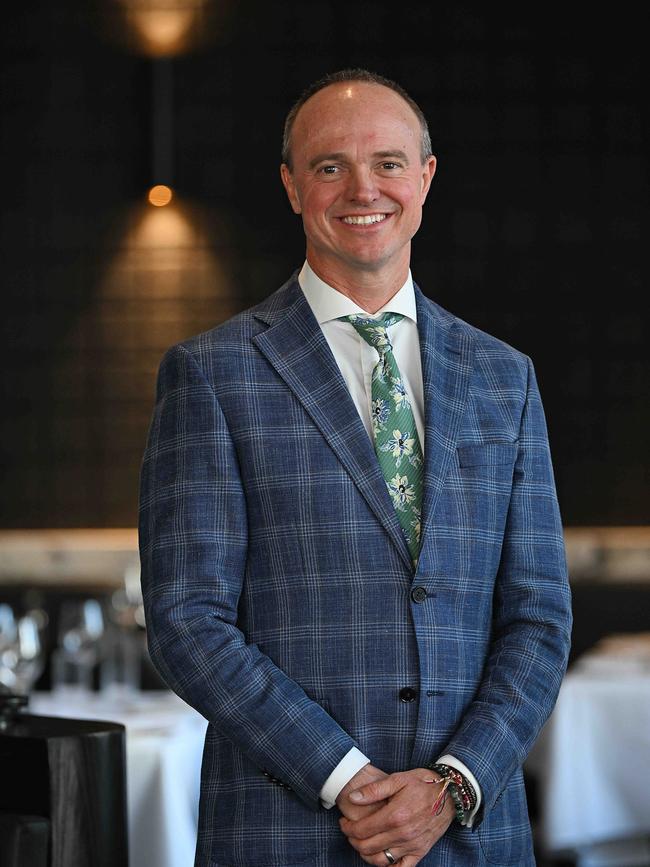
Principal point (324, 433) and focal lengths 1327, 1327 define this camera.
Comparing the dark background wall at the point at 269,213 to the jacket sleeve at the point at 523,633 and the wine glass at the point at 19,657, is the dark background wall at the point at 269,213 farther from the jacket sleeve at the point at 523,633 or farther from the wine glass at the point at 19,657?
the jacket sleeve at the point at 523,633

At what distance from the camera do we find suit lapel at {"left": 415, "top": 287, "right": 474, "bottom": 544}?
164 cm

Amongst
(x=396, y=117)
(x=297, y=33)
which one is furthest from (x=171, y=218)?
(x=396, y=117)

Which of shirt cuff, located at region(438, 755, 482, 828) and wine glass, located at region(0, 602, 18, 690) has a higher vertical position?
wine glass, located at region(0, 602, 18, 690)

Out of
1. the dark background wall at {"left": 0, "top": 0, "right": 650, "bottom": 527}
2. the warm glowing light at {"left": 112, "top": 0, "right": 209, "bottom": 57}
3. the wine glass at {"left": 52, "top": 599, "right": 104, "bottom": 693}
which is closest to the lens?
the wine glass at {"left": 52, "top": 599, "right": 104, "bottom": 693}

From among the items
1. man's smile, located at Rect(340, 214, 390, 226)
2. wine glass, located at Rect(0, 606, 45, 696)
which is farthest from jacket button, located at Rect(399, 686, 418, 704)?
wine glass, located at Rect(0, 606, 45, 696)

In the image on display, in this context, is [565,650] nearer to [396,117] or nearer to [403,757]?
[403,757]

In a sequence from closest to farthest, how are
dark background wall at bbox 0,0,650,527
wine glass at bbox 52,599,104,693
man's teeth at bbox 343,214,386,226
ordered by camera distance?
man's teeth at bbox 343,214,386,226 → wine glass at bbox 52,599,104,693 → dark background wall at bbox 0,0,650,527

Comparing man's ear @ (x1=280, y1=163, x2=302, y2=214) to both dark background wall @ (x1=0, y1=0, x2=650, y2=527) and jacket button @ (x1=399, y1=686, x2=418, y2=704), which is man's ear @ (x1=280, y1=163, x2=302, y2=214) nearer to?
jacket button @ (x1=399, y1=686, x2=418, y2=704)

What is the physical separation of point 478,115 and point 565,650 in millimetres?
4227

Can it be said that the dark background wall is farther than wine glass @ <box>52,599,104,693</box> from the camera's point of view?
Yes

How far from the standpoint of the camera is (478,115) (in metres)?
5.57

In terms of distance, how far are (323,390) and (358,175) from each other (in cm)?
28

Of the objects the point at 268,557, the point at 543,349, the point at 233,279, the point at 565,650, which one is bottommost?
the point at 565,650

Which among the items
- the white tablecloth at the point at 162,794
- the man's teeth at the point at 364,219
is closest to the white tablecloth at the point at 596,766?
the white tablecloth at the point at 162,794
